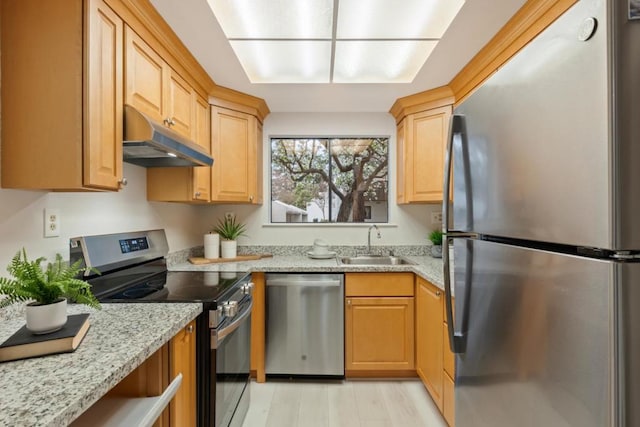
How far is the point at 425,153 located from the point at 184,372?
221 centimetres

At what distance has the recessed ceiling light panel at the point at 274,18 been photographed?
1.55 meters

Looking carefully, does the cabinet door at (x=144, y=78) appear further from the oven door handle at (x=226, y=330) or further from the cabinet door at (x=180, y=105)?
the oven door handle at (x=226, y=330)

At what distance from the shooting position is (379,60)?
2.08 meters

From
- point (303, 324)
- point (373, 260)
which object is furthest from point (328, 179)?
point (303, 324)

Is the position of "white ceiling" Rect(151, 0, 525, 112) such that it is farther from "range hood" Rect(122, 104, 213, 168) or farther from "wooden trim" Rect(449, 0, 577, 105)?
"range hood" Rect(122, 104, 213, 168)

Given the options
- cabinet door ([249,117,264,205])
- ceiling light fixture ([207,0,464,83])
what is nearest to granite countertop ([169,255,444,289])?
cabinet door ([249,117,264,205])

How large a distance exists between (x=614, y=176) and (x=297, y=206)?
8.79ft

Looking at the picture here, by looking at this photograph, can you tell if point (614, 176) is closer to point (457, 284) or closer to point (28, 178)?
point (457, 284)

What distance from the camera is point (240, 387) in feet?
5.81

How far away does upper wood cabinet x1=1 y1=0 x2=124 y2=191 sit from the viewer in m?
1.14

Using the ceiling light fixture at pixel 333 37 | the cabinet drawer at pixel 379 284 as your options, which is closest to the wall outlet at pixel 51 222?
the ceiling light fixture at pixel 333 37

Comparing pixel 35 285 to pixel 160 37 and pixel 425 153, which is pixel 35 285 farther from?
pixel 425 153

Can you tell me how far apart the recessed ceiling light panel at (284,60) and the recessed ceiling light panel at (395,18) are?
0.21m

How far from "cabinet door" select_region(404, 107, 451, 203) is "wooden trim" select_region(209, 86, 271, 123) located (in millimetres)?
1279
